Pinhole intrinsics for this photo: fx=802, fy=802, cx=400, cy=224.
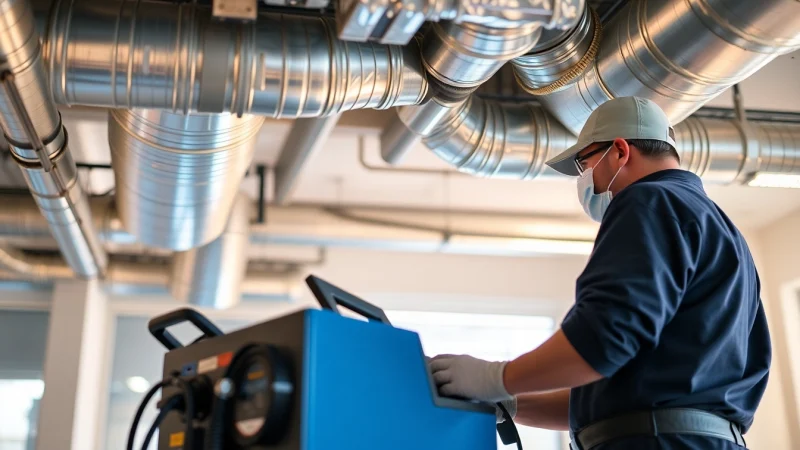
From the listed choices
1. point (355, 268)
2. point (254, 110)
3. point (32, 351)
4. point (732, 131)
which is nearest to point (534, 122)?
point (732, 131)

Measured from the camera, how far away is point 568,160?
5.24 ft

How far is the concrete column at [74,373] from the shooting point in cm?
430

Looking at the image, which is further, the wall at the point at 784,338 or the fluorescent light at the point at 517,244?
the wall at the point at 784,338

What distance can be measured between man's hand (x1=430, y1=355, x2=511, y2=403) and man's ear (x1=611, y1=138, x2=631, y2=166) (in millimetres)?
439

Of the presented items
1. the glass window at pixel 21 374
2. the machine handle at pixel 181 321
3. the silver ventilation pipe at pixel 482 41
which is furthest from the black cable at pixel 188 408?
the glass window at pixel 21 374

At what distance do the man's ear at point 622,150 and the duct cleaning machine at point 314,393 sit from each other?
511mm

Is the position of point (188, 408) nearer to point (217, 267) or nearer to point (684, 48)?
point (684, 48)

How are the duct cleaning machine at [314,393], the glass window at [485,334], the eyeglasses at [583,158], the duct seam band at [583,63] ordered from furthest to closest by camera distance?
the glass window at [485,334] < the duct seam band at [583,63] < the eyeglasses at [583,158] < the duct cleaning machine at [314,393]

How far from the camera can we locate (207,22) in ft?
6.77

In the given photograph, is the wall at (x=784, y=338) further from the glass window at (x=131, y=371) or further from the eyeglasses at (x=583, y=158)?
the eyeglasses at (x=583, y=158)

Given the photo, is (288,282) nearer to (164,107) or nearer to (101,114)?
(101,114)

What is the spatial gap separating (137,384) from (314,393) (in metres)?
4.28

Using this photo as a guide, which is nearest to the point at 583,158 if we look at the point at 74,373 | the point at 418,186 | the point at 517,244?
the point at 517,244

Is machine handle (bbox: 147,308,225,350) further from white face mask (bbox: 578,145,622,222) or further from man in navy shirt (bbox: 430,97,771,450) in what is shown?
white face mask (bbox: 578,145,622,222)
